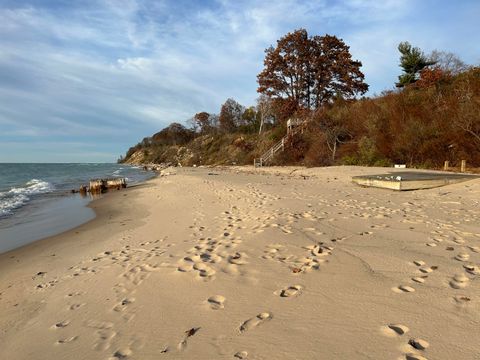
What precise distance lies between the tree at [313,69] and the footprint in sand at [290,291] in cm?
2973

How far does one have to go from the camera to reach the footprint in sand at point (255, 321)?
293cm

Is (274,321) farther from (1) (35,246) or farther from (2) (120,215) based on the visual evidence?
(2) (120,215)

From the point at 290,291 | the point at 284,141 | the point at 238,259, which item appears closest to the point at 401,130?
the point at 284,141

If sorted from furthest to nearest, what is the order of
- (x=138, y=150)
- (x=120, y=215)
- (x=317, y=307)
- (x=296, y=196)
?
1. (x=138, y=150)
2. (x=120, y=215)
3. (x=296, y=196)
4. (x=317, y=307)

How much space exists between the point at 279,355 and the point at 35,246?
7.19m

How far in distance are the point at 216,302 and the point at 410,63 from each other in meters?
29.4

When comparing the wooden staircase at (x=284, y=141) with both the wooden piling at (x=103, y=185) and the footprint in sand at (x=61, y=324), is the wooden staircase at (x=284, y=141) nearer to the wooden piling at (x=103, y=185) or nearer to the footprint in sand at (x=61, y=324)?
the wooden piling at (x=103, y=185)

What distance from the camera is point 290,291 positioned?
3.58 metres

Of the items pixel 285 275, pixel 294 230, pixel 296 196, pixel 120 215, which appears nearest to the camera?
pixel 285 275

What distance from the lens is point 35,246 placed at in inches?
294

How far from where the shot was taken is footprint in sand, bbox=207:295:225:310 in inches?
134

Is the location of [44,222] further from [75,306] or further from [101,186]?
[101,186]

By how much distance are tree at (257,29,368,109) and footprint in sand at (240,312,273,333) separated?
30.3 meters

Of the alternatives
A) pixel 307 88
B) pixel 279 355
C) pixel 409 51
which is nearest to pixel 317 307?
pixel 279 355
